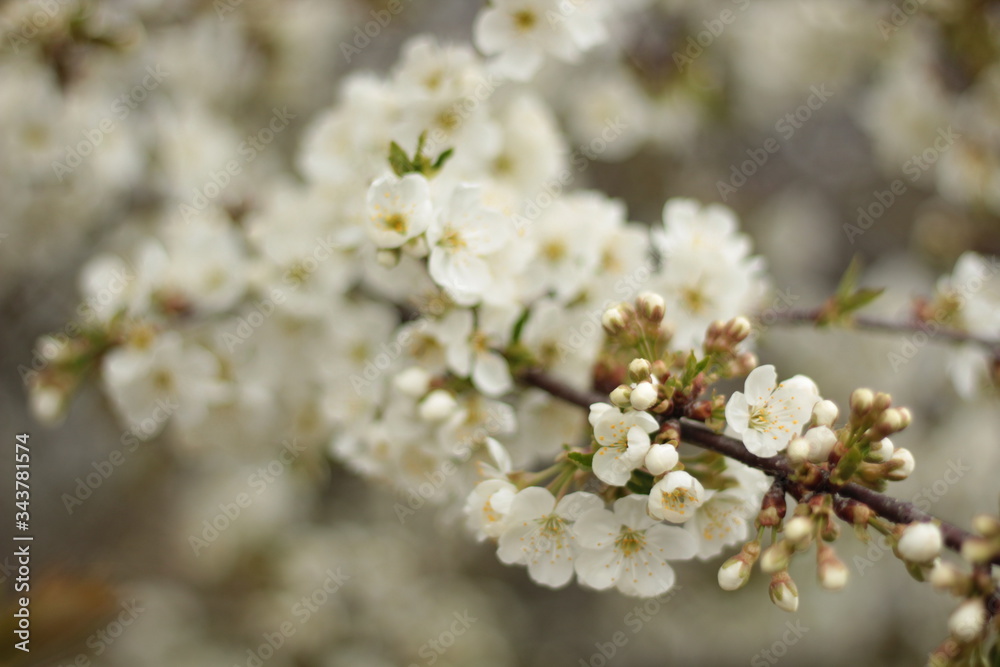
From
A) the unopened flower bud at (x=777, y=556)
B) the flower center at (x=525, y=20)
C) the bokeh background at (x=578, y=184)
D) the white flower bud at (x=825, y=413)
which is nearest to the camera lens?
the unopened flower bud at (x=777, y=556)

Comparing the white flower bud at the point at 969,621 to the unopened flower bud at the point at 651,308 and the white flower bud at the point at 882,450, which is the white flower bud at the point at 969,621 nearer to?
the white flower bud at the point at 882,450

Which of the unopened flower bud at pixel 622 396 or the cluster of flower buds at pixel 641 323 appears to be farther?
the cluster of flower buds at pixel 641 323

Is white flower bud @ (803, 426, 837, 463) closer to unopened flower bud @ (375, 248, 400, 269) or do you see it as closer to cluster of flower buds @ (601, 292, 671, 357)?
cluster of flower buds @ (601, 292, 671, 357)

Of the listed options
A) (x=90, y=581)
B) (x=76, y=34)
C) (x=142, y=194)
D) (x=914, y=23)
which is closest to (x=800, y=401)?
(x=90, y=581)

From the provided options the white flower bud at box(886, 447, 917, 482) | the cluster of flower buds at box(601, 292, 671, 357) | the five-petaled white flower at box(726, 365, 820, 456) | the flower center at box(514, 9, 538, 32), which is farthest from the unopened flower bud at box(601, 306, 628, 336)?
the flower center at box(514, 9, 538, 32)

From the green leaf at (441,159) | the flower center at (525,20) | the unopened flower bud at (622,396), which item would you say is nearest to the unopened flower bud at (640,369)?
the unopened flower bud at (622,396)

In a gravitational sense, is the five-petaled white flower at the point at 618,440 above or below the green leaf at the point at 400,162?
below

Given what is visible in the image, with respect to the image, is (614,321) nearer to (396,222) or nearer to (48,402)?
(396,222)

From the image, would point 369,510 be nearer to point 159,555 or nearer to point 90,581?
point 159,555
